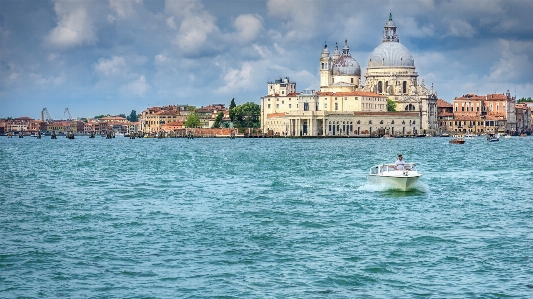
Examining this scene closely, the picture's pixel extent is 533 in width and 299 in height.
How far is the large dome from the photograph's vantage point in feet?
384

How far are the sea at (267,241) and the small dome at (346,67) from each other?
289 ft

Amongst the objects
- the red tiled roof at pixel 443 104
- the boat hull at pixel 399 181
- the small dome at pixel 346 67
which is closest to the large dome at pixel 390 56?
the small dome at pixel 346 67

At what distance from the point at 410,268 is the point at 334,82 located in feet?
338

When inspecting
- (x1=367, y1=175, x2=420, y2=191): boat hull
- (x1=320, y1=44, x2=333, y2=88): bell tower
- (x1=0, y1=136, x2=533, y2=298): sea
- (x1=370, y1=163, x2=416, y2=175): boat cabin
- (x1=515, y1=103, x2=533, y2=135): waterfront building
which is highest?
(x1=320, y1=44, x2=333, y2=88): bell tower

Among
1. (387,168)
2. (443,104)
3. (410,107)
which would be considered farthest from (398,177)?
(443,104)

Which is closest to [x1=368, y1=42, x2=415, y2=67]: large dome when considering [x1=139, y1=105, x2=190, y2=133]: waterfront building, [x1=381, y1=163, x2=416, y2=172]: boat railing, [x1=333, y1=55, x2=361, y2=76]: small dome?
[x1=333, y1=55, x2=361, y2=76]: small dome

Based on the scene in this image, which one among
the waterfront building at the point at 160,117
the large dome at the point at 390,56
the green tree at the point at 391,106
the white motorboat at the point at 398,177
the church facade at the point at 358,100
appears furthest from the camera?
the waterfront building at the point at 160,117

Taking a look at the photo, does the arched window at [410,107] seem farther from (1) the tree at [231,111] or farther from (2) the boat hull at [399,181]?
(2) the boat hull at [399,181]

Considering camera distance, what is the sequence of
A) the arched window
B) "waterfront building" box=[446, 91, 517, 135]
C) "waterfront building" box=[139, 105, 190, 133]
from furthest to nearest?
1. "waterfront building" box=[139, 105, 190, 133]
2. "waterfront building" box=[446, 91, 517, 135]
3. the arched window

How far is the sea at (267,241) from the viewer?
12883 millimetres

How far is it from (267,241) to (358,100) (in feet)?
303

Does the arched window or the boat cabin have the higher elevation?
the arched window

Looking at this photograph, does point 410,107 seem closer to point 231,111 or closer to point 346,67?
point 346,67

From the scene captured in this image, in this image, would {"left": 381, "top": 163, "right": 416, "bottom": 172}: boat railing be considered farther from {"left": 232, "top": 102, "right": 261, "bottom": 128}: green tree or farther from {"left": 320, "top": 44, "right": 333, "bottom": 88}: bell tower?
{"left": 232, "top": 102, "right": 261, "bottom": 128}: green tree
